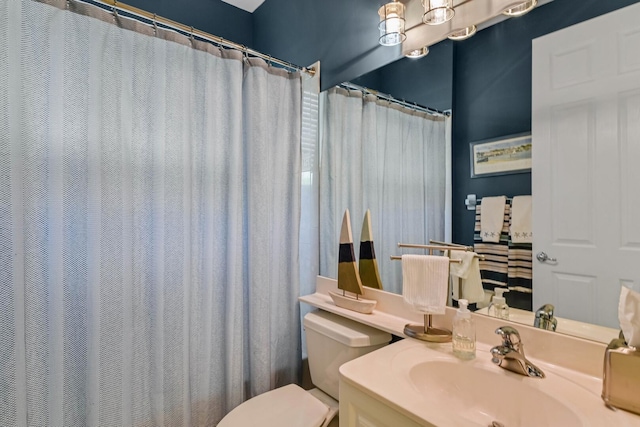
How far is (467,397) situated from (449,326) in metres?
0.25

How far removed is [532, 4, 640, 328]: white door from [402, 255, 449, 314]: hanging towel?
0.27 m

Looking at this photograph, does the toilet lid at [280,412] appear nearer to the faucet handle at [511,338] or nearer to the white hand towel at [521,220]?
the faucet handle at [511,338]

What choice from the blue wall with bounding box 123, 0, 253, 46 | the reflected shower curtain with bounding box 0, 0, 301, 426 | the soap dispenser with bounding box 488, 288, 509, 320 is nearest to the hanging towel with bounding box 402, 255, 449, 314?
the soap dispenser with bounding box 488, 288, 509, 320

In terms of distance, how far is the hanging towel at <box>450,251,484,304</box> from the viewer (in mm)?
1099

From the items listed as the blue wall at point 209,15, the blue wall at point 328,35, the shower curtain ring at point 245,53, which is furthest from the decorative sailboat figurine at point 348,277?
the blue wall at point 209,15

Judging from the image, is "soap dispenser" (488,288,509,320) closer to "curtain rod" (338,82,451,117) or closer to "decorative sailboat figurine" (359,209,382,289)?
"decorative sailboat figurine" (359,209,382,289)

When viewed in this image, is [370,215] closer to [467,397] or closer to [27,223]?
[467,397]

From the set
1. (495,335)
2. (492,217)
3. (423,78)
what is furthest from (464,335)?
(423,78)

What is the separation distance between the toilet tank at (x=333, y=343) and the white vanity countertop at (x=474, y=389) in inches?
9.4

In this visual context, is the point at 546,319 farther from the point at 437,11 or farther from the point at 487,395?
the point at 437,11

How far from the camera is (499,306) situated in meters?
1.04

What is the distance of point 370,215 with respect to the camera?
150cm

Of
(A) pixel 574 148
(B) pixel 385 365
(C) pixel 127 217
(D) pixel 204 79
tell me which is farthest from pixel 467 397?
(D) pixel 204 79

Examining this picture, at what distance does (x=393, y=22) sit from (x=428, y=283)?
1.08m
